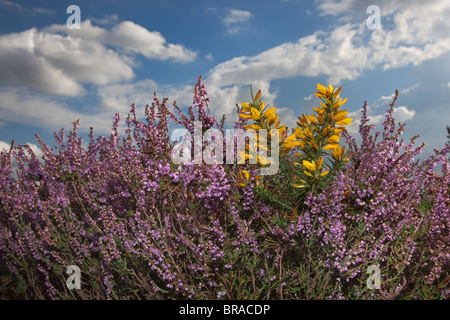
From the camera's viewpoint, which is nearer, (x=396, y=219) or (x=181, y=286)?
(x=181, y=286)

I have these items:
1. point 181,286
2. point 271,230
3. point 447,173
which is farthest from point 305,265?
point 447,173

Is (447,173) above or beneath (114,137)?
beneath

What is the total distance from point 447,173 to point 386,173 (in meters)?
0.62

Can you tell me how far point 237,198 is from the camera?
2371 millimetres

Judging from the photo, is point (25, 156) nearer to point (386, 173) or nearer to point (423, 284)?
point (386, 173)

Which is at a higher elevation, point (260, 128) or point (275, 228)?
point (260, 128)

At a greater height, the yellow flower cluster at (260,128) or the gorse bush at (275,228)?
the yellow flower cluster at (260,128)

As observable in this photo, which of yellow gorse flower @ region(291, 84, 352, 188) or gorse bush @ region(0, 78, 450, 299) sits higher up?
yellow gorse flower @ region(291, 84, 352, 188)

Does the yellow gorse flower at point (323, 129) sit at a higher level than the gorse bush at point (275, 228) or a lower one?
higher

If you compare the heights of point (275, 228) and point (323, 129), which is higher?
point (323, 129)

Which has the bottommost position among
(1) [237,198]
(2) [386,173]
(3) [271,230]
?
(3) [271,230]
